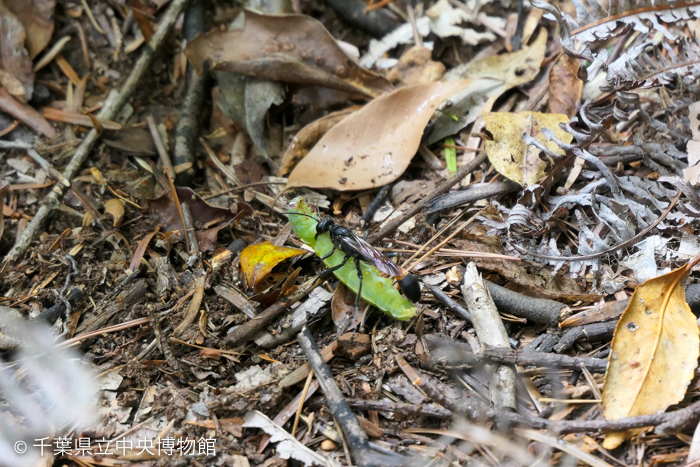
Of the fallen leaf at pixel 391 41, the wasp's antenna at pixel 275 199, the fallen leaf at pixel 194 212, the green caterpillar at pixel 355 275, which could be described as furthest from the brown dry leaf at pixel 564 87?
the fallen leaf at pixel 194 212

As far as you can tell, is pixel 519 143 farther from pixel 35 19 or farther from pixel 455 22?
pixel 35 19

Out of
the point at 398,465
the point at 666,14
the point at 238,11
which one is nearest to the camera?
the point at 398,465

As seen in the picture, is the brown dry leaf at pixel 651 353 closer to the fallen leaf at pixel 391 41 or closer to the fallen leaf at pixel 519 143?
the fallen leaf at pixel 519 143

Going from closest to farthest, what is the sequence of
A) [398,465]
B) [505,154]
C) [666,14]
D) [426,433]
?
[398,465], [426,433], [666,14], [505,154]

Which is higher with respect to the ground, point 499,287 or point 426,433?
point 499,287

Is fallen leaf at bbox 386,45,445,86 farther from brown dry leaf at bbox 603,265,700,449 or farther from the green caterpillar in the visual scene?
brown dry leaf at bbox 603,265,700,449

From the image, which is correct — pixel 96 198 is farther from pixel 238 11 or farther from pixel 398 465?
pixel 398 465

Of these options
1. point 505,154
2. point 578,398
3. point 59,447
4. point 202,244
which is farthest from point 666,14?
point 59,447
